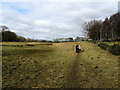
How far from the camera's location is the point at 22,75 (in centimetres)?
517

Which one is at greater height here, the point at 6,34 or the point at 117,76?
the point at 6,34

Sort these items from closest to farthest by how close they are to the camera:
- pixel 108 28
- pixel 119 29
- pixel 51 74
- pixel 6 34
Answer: pixel 51 74
pixel 119 29
pixel 6 34
pixel 108 28

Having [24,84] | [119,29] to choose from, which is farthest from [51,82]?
[119,29]

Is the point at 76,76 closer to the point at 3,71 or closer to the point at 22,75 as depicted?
the point at 22,75

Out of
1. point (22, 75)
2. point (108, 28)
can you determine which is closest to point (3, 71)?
point (22, 75)

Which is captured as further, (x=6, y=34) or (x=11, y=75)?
(x=6, y=34)

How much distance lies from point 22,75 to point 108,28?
38997mm

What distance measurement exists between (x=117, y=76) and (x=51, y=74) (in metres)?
3.03

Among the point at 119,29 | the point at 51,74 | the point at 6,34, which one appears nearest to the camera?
the point at 51,74

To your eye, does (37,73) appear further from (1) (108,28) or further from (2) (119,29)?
(1) (108,28)

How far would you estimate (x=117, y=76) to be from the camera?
5.03m

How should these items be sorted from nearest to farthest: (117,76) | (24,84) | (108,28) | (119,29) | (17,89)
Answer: (17,89) < (24,84) < (117,76) < (119,29) < (108,28)


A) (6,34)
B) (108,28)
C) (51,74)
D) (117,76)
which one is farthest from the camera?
(108,28)

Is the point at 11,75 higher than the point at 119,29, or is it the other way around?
the point at 119,29
